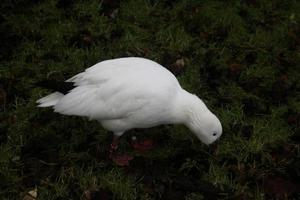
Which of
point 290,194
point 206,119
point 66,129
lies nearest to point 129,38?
point 66,129

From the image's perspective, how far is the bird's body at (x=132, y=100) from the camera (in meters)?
3.68

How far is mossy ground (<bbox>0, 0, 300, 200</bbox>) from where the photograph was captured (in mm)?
3885

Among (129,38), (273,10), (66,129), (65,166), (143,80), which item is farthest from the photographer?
(273,10)

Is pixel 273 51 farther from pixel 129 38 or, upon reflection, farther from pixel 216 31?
pixel 129 38

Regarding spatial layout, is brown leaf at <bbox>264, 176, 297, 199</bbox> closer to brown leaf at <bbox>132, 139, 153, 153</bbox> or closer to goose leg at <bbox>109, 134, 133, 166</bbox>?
brown leaf at <bbox>132, 139, 153, 153</bbox>

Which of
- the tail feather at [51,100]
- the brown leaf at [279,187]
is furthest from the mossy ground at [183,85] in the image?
the tail feather at [51,100]

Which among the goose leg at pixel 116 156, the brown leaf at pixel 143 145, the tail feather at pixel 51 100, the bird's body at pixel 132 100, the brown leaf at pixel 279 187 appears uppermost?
the bird's body at pixel 132 100

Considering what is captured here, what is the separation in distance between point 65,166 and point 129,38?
1929 mm

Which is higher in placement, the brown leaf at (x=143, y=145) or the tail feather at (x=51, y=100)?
the tail feather at (x=51, y=100)

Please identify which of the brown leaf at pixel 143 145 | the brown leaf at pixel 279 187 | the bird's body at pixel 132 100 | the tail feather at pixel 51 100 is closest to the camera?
the bird's body at pixel 132 100

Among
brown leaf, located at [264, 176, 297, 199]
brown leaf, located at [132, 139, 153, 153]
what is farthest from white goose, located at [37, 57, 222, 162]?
brown leaf, located at [264, 176, 297, 199]

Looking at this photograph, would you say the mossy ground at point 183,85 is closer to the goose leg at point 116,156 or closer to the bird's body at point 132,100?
the goose leg at point 116,156

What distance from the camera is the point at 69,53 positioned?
199 inches

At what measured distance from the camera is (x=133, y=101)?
12.0 ft
